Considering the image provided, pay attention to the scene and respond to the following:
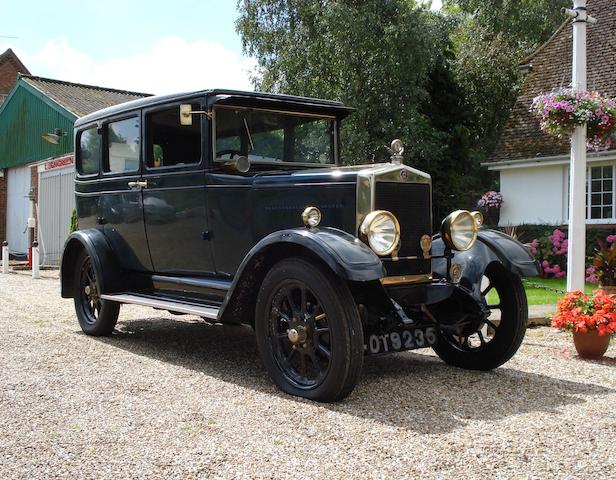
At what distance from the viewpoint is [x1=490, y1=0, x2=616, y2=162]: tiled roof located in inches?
611

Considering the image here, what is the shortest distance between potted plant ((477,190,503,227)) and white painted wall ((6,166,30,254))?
15195 millimetres

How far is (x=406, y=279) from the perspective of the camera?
4891mm

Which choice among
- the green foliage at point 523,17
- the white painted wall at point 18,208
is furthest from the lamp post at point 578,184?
the green foliage at point 523,17

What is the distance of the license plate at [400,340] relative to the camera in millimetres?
4469

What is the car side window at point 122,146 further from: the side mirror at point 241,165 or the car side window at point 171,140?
the side mirror at point 241,165

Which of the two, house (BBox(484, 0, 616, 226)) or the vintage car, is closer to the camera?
the vintage car

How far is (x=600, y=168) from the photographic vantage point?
1472 cm

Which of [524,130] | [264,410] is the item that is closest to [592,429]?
[264,410]

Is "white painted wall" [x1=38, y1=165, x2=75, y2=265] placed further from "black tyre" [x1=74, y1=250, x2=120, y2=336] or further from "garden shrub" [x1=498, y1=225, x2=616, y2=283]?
"black tyre" [x1=74, y1=250, x2=120, y2=336]

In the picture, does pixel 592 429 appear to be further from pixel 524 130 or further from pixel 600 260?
pixel 524 130

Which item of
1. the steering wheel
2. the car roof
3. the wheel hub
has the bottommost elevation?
the wheel hub

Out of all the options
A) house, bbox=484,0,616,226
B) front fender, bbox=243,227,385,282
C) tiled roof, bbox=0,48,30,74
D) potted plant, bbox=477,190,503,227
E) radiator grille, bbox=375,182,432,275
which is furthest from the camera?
tiled roof, bbox=0,48,30,74

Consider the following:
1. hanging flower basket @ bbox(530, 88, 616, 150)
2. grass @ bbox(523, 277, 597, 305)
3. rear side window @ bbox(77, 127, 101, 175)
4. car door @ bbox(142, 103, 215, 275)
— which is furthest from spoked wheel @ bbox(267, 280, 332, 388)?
grass @ bbox(523, 277, 597, 305)

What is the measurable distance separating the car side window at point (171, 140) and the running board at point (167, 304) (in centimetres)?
118
